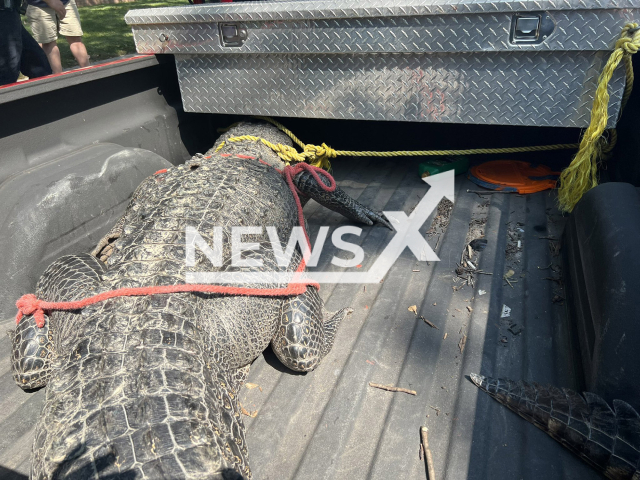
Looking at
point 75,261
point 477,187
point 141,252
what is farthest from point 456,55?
point 75,261

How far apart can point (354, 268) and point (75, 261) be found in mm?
1474

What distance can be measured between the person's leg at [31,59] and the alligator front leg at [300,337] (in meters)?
3.34

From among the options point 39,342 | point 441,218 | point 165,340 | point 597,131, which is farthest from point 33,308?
point 597,131

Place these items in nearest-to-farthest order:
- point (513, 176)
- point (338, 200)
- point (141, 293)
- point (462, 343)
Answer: point (141, 293), point (462, 343), point (338, 200), point (513, 176)

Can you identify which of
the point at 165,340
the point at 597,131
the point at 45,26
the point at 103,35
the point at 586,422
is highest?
the point at 45,26

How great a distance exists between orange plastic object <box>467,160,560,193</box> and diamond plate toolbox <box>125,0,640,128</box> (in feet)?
2.65

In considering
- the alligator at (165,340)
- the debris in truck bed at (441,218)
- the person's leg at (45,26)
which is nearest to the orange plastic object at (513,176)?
the debris in truck bed at (441,218)

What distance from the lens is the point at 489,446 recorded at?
1.60m

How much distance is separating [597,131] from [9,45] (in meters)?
3.95

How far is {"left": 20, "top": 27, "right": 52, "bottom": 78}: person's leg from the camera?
3.66 m

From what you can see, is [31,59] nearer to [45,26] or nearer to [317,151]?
[45,26]

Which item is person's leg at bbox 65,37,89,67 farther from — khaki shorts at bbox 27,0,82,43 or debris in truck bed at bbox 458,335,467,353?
debris in truck bed at bbox 458,335,467,353

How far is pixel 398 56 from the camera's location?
2619 mm

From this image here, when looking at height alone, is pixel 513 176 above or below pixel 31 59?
below
